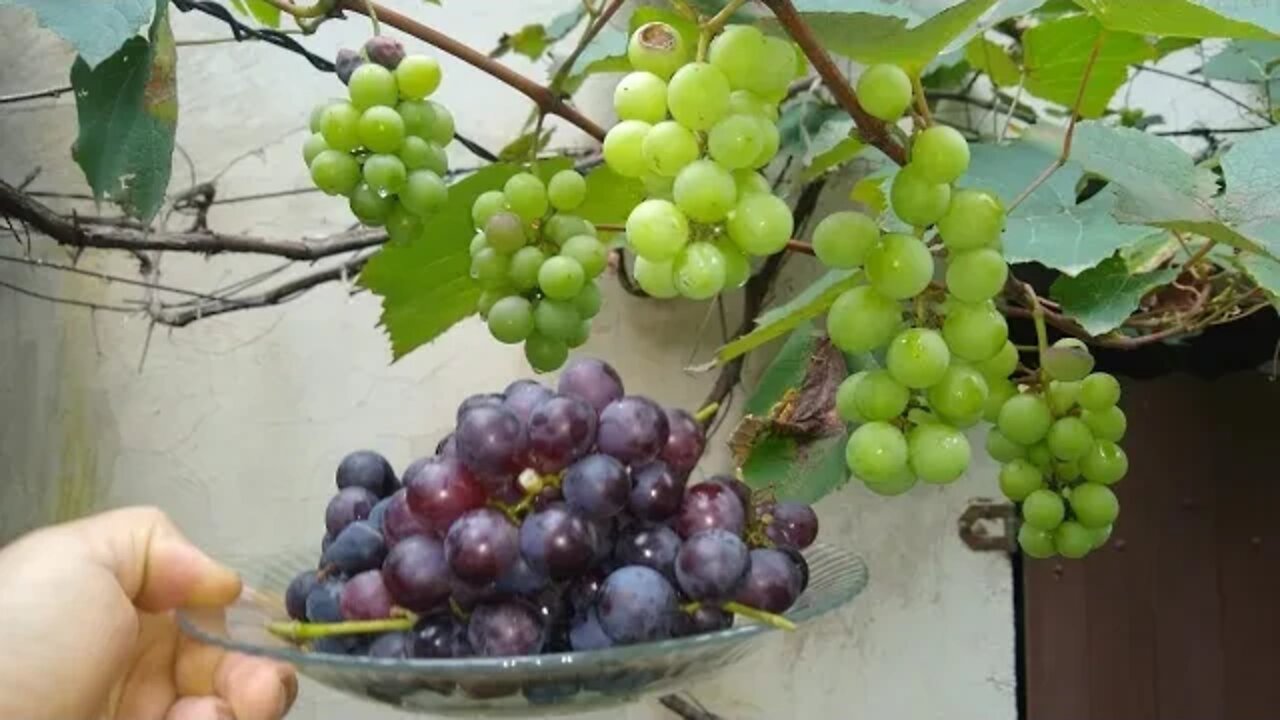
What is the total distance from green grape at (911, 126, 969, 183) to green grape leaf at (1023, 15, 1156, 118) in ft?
1.14

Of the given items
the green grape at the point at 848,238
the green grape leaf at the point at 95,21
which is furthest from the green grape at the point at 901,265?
the green grape leaf at the point at 95,21

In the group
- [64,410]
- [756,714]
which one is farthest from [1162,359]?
[64,410]

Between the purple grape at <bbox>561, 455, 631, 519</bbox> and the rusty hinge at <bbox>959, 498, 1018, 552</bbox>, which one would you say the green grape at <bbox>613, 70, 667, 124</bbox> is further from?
the rusty hinge at <bbox>959, 498, 1018, 552</bbox>

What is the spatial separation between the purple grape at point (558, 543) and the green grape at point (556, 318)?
19cm

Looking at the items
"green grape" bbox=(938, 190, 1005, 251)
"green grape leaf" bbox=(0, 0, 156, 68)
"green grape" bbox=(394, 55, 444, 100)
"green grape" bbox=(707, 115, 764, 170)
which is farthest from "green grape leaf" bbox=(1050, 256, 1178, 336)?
"green grape leaf" bbox=(0, 0, 156, 68)

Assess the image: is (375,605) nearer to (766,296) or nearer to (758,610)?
(758,610)

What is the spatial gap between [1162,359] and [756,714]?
0.49m

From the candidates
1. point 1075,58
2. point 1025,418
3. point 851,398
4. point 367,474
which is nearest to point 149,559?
point 367,474

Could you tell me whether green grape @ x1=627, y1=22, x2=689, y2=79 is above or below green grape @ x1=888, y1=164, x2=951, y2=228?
above

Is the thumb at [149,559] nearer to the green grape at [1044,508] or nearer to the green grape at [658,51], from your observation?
the green grape at [658,51]

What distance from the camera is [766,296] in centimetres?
100

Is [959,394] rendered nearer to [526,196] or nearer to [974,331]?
[974,331]

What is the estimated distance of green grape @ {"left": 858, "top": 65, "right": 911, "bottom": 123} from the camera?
0.41 m

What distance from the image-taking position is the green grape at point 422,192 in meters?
0.56
